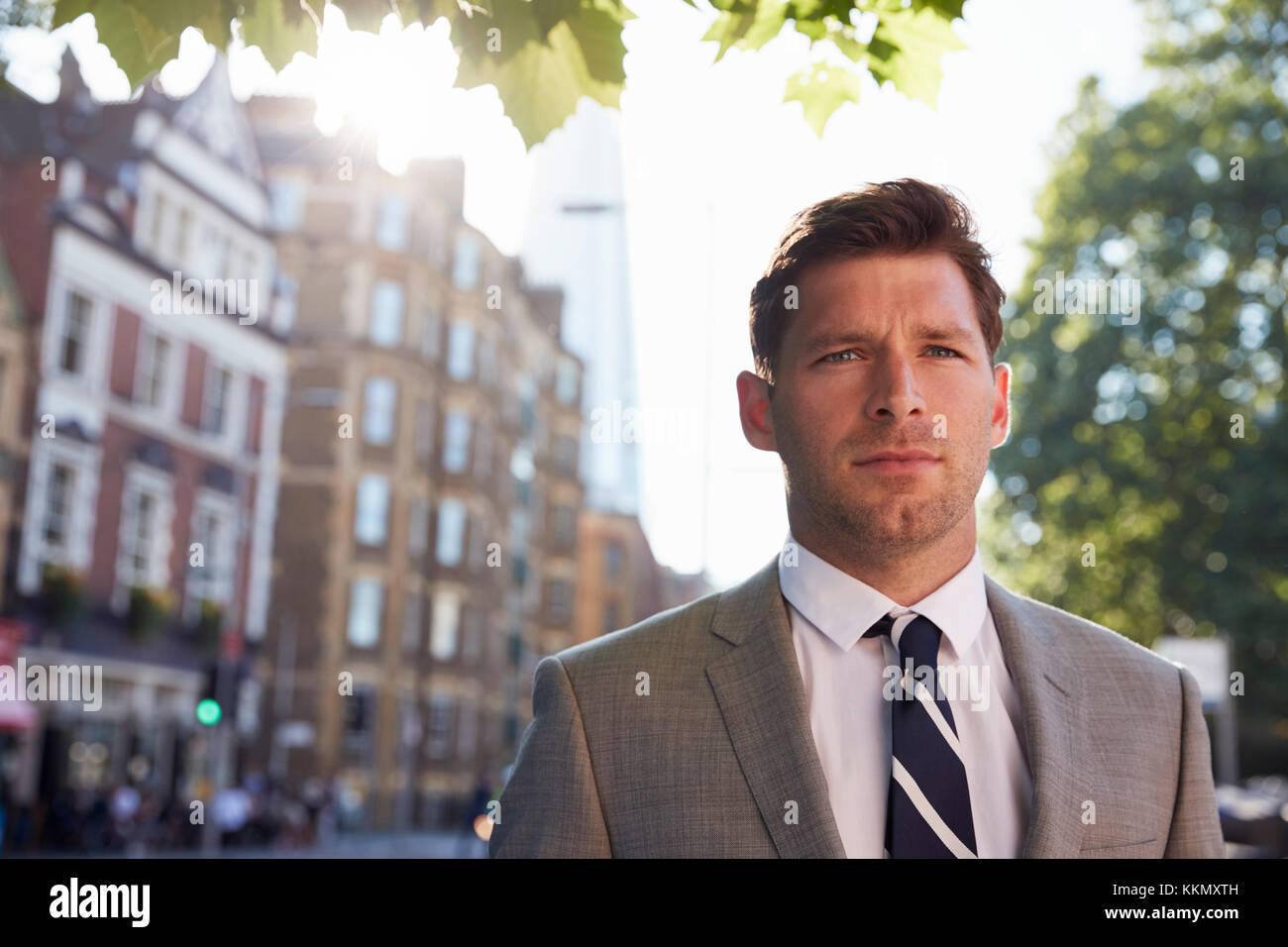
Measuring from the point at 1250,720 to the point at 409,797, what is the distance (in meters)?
30.1

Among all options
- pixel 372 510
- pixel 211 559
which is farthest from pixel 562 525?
pixel 211 559

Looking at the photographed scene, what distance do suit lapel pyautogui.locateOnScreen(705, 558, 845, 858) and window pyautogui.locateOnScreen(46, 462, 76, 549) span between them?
27.6 m

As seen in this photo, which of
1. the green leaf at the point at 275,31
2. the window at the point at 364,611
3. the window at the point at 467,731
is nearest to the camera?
the green leaf at the point at 275,31

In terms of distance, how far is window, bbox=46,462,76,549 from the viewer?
2727cm

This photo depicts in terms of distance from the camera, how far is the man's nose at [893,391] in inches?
86.4

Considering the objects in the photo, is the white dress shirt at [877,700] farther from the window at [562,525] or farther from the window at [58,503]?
the window at [562,525]

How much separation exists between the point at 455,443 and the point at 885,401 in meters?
50.6

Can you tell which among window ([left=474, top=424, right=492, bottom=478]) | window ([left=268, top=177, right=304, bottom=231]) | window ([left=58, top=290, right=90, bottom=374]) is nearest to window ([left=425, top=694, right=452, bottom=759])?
window ([left=474, top=424, right=492, bottom=478])

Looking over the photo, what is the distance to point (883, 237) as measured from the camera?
7.52 ft

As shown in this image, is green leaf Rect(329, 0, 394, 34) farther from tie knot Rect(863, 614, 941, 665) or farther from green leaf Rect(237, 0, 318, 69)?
tie knot Rect(863, 614, 941, 665)

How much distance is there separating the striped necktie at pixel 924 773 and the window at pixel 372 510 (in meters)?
46.6

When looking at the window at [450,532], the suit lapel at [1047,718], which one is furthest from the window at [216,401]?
the suit lapel at [1047,718]
